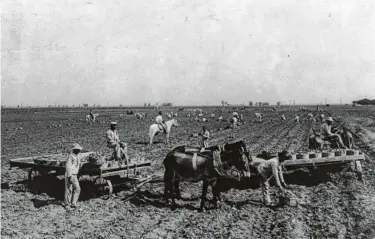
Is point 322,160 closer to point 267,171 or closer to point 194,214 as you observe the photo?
point 267,171

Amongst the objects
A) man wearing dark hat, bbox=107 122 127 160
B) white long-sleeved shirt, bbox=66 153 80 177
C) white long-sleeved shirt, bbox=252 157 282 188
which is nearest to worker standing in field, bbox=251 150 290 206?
white long-sleeved shirt, bbox=252 157 282 188

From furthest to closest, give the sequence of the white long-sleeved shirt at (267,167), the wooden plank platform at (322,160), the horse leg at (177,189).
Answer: the wooden plank platform at (322,160)
the horse leg at (177,189)
the white long-sleeved shirt at (267,167)

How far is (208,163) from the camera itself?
8.93 metres

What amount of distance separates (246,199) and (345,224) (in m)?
2.76

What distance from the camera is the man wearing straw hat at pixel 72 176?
9312 mm

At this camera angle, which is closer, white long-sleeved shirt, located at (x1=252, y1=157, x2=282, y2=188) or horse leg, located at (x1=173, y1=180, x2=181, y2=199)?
white long-sleeved shirt, located at (x1=252, y1=157, x2=282, y2=188)

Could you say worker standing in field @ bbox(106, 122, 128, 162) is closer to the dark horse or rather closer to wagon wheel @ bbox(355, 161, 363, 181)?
the dark horse

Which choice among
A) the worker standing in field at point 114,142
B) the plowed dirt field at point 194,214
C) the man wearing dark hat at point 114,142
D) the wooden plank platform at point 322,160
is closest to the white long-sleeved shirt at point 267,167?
the plowed dirt field at point 194,214

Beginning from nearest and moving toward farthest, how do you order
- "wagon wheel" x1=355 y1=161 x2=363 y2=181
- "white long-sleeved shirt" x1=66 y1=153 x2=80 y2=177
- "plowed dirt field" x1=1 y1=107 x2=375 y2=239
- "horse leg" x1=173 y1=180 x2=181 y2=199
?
"plowed dirt field" x1=1 y1=107 x2=375 y2=239 < "white long-sleeved shirt" x1=66 y1=153 x2=80 y2=177 < "horse leg" x1=173 y1=180 x2=181 y2=199 < "wagon wheel" x1=355 y1=161 x2=363 y2=181

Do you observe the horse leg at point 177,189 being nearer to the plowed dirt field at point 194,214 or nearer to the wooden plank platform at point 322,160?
the plowed dirt field at point 194,214

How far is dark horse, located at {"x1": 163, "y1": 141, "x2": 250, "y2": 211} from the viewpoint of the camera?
8875 mm

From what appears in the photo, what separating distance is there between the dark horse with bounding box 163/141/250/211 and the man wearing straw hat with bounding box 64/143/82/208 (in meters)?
2.47

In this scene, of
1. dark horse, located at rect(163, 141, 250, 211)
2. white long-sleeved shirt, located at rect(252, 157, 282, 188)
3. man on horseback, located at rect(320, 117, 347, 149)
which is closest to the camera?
dark horse, located at rect(163, 141, 250, 211)

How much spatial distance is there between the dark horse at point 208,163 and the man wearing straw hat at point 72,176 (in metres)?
2.47
